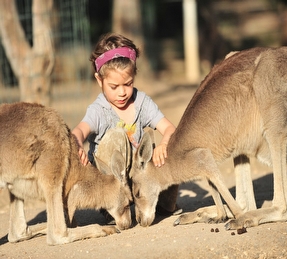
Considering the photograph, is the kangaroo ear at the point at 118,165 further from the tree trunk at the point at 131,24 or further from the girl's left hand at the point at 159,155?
the tree trunk at the point at 131,24

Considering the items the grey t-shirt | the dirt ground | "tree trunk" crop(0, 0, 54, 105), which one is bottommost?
the dirt ground

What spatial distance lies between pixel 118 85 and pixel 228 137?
0.93 meters

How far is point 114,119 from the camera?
5.45 meters

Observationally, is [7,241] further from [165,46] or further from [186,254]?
[165,46]

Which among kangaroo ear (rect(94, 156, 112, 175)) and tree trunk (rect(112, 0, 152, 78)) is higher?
tree trunk (rect(112, 0, 152, 78))

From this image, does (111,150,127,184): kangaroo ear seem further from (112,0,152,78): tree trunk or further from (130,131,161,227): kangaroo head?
(112,0,152,78): tree trunk

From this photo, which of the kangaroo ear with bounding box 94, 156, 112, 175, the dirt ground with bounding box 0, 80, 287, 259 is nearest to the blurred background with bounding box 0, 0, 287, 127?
the dirt ground with bounding box 0, 80, 287, 259

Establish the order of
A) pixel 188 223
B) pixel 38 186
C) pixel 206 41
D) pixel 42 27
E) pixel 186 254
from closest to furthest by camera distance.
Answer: pixel 186 254 < pixel 38 186 < pixel 188 223 < pixel 42 27 < pixel 206 41

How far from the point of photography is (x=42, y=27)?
8258 mm

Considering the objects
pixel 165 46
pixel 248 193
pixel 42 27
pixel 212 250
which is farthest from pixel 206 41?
pixel 212 250

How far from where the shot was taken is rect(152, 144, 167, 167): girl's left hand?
5.07 m

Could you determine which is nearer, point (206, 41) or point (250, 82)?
point (250, 82)

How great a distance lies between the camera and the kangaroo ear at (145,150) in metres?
4.90

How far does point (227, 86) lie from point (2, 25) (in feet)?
13.5
